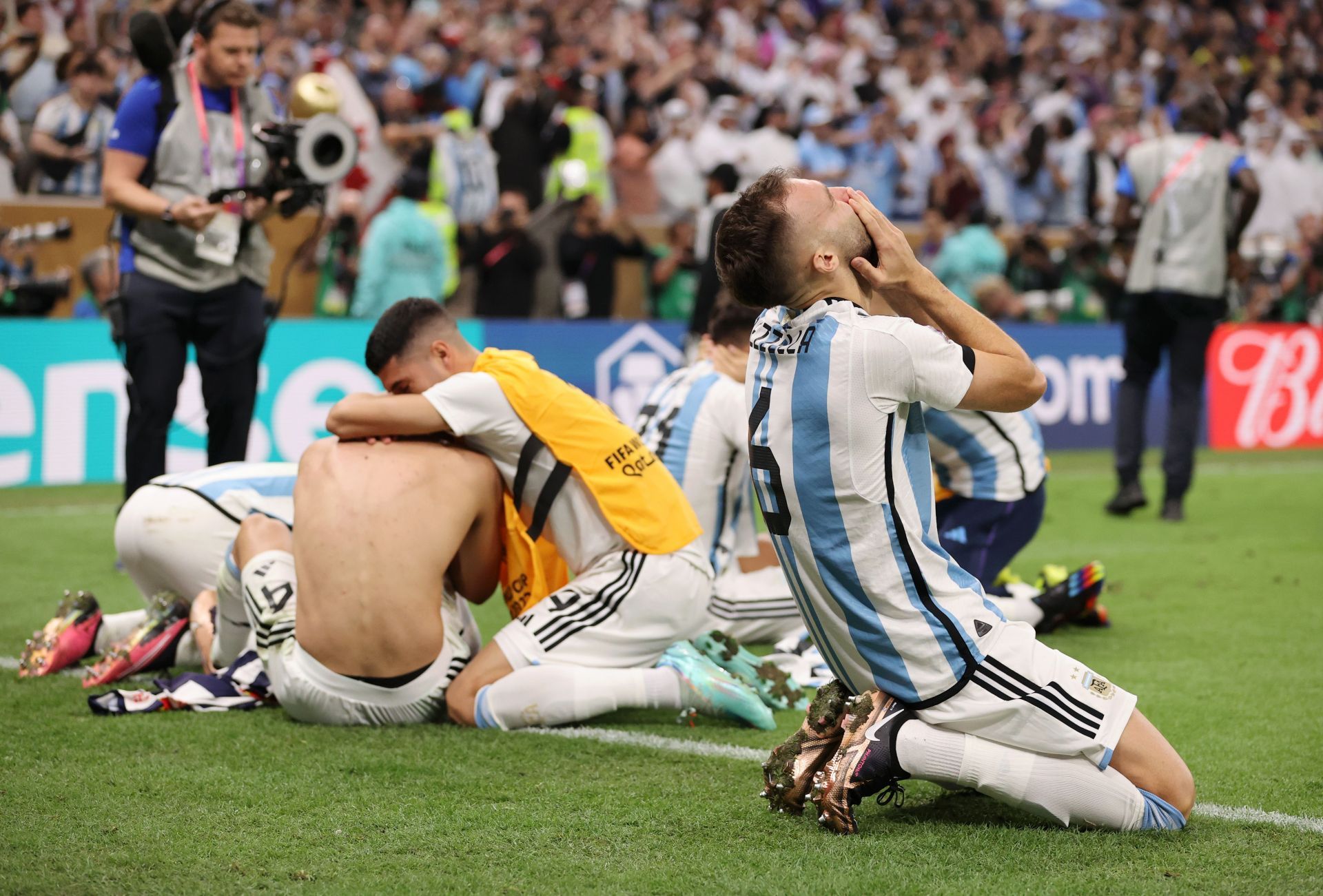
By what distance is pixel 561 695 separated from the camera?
4.26 metres

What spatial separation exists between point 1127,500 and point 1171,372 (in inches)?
33.0

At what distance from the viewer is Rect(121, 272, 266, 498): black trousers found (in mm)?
6348

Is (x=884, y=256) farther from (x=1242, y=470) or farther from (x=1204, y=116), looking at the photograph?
(x=1242, y=470)

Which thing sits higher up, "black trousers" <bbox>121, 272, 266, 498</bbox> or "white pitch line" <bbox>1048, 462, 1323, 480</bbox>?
"black trousers" <bbox>121, 272, 266, 498</bbox>

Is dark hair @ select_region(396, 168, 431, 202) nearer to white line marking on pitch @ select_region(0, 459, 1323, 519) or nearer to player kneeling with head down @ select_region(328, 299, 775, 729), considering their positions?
white line marking on pitch @ select_region(0, 459, 1323, 519)

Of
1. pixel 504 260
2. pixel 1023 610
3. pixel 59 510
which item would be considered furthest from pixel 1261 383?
pixel 59 510

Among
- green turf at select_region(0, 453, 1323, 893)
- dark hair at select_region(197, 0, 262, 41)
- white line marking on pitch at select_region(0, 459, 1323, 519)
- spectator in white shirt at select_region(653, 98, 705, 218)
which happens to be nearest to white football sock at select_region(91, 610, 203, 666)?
green turf at select_region(0, 453, 1323, 893)

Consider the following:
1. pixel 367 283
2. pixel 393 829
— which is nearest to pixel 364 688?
pixel 393 829

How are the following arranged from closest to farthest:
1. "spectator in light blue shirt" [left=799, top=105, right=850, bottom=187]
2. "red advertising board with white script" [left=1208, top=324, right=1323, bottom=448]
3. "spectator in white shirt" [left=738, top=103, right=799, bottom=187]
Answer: "red advertising board with white script" [left=1208, top=324, right=1323, bottom=448] → "spectator in white shirt" [left=738, top=103, right=799, bottom=187] → "spectator in light blue shirt" [left=799, top=105, right=850, bottom=187]

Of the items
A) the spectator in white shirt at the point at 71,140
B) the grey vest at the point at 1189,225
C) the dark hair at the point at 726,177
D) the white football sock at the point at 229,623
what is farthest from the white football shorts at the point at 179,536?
the spectator in white shirt at the point at 71,140

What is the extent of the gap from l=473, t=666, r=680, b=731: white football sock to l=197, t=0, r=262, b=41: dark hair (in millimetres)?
3295

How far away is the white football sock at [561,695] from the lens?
425 cm

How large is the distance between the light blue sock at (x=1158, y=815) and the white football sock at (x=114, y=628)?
3.38 m

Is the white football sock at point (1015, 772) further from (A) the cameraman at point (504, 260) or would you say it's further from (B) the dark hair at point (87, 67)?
(B) the dark hair at point (87, 67)
